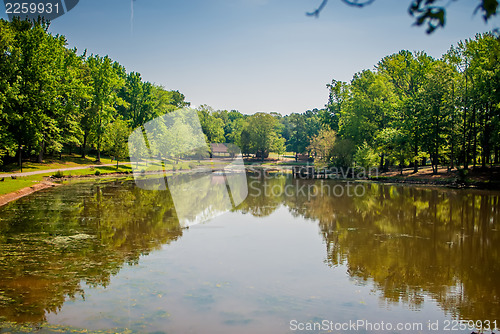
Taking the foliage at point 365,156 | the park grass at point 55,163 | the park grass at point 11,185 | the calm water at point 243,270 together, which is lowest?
the calm water at point 243,270

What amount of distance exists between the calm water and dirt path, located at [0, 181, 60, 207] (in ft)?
5.67

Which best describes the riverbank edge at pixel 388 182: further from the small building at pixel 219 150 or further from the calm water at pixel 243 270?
the small building at pixel 219 150

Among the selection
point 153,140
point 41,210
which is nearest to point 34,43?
point 153,140

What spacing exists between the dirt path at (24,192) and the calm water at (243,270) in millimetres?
1728

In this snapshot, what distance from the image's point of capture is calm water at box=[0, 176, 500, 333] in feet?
29.7

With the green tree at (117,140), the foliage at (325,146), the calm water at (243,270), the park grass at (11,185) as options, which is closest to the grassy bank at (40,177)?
the park grass at (11,185)

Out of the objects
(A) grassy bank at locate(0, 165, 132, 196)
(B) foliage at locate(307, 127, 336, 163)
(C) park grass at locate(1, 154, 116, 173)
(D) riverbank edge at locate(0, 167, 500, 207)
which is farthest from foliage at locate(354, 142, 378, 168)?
(C) park grass at locate(1, 154, 116, 173)

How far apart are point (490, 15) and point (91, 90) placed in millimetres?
61131

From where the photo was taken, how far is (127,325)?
28.0ft

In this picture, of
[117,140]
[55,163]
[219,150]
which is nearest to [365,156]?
[117,140]

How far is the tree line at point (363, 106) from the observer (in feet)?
138

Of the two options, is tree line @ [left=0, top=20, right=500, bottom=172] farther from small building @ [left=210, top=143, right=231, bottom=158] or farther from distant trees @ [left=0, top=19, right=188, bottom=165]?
small building @ [left=210, top=143, right=231, bottom=158]

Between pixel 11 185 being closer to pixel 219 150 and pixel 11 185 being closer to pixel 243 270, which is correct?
pixel 243 270

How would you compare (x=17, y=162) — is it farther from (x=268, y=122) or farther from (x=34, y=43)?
(x=268, y=122)
